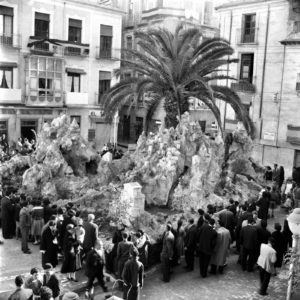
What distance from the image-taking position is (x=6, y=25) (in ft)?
89.8

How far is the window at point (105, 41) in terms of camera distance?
104 ft

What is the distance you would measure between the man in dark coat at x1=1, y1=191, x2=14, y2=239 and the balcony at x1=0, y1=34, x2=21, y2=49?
17048mm

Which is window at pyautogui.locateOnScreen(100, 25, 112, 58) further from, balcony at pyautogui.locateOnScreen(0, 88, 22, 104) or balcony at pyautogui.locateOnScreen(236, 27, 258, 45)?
balcony at pyautogui.locateOnScreen(236, 27, 258, 45)

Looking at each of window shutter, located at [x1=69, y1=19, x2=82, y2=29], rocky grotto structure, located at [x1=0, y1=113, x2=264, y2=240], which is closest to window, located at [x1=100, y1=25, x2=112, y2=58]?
window shutter, located at [x1=69, y1=19, x2=82, y2=29]

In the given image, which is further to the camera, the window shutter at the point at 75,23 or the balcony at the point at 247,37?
the window shutter at the point at 75,23

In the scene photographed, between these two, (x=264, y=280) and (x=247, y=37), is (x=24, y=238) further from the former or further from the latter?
(x=247, y=37)

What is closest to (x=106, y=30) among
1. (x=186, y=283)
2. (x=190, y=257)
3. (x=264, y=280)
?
(x=190, y=257)

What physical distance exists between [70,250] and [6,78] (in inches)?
789

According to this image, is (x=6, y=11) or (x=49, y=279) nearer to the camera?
(x=49, y=279)

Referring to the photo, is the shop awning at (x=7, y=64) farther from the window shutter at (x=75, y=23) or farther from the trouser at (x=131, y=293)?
the trouser at (x=131, y=293)

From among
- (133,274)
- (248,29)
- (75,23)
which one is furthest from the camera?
(75,23)

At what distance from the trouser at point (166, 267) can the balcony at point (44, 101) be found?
2013cm

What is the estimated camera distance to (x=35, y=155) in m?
17.2

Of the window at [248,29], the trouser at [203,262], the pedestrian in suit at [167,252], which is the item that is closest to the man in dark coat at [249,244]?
the trouser at [203,262]
